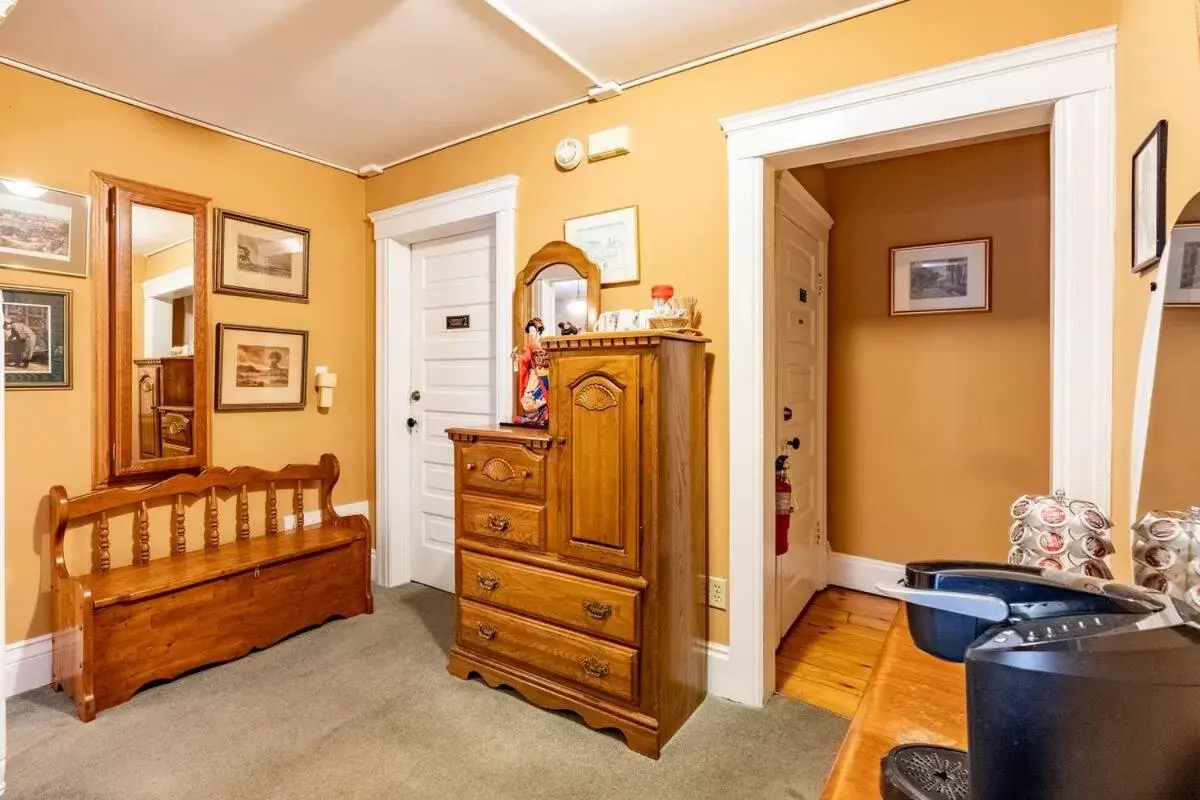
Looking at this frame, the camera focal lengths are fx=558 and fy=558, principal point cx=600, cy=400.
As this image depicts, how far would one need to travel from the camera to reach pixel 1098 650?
512mm

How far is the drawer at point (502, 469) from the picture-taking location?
2.20m

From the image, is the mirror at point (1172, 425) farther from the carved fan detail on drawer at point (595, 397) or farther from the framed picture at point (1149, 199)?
the carved fan detail on drawer at point (595, 397)


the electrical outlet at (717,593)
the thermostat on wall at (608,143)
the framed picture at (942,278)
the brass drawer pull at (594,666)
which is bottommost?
the brass drawer pull at (594,666)

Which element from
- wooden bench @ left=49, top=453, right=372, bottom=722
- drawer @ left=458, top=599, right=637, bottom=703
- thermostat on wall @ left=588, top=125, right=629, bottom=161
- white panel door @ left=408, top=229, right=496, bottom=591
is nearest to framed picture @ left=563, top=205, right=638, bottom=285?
thermostat on wall @ left=588, top=125, right=629, bottom=161

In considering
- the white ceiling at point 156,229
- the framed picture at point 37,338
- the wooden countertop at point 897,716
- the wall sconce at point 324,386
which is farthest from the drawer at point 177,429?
the wooden countertop at point 897,716

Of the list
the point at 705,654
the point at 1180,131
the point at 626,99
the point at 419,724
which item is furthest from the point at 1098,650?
the point at 626,99

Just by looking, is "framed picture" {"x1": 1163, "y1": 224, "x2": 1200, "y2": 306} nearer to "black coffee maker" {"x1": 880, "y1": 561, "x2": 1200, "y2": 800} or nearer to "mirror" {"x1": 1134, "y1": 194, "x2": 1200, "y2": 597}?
"mirror" {"x1": 1134, "y1": 194, "x2": 1200, "y2": 597}

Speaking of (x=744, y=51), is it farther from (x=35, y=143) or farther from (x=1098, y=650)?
(x=35, y=143)

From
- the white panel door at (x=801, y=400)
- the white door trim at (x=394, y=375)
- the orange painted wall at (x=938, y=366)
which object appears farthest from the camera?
the white door trim at (x=394, y=375)

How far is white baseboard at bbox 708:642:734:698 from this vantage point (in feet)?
7.45

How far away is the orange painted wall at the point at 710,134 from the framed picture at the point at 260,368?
1542 mm

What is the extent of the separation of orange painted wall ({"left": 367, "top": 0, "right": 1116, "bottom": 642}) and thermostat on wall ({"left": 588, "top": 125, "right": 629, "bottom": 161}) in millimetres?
39

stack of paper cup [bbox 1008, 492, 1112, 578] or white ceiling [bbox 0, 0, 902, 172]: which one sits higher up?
white ceiling [bbox 0, 0, 902, 172]

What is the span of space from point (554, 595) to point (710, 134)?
1945mm
